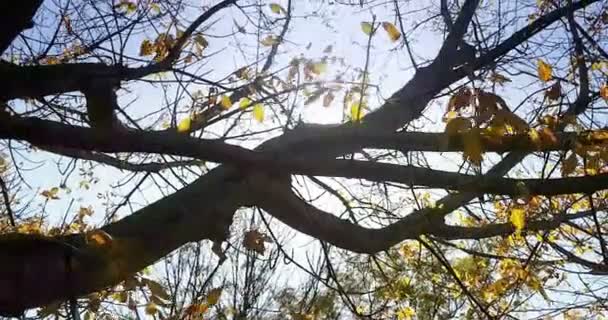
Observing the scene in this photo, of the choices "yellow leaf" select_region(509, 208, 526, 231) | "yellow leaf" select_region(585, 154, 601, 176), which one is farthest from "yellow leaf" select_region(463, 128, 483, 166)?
"yellow leaf" select_region(509, 208, 526, 231)

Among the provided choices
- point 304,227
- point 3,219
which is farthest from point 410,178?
point 3,219

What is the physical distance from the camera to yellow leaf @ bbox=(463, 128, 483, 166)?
1.78 m

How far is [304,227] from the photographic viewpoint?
7.59 ft

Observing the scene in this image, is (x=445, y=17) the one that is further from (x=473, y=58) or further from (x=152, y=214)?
(x=152, y=214)

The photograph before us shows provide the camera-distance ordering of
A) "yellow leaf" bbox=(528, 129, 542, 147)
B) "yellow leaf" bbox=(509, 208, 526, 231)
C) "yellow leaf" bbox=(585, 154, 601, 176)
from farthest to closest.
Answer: "yellow leaf" bbox=(509, 208, 526, 231) < "yellow leaf" bbox=(585, 154, 601, 176) < "yellow leaf" bbox=(528, 129, 542, 147)

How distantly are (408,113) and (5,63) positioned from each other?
6.21 ft

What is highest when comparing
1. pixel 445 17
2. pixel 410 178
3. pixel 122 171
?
pixel 445 17

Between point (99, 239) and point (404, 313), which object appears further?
point (404, 313)

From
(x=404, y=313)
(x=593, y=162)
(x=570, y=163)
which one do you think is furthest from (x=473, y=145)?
(x=404, y=313)

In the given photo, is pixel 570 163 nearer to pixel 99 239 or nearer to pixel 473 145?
pixel 473 145

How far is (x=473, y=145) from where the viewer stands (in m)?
1.78

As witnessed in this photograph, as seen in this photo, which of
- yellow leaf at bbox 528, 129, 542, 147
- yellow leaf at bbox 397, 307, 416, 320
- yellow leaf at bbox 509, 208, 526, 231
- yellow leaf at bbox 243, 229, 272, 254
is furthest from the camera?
yellow leaf at bbox 397, 307, 416, 320

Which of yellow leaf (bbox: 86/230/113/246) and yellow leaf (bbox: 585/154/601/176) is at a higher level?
yellow leaf (bbox: 585/154/601/176)

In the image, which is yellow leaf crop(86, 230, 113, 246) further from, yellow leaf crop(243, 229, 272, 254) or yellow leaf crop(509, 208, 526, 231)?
yellow leaf crop(509, 208, 526, 231)
